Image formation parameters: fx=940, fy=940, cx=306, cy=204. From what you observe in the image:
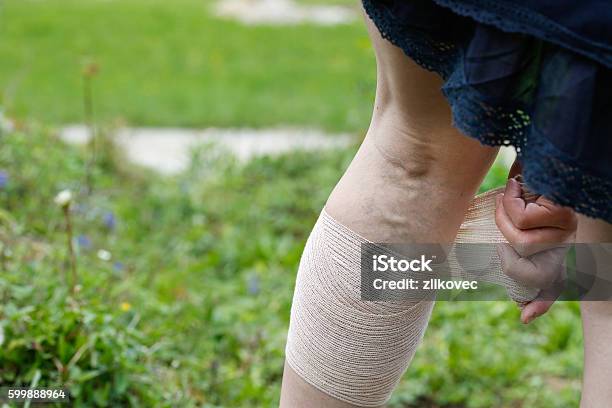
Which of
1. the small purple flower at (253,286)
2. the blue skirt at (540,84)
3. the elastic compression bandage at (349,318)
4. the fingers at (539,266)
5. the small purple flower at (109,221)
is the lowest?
the small purple flower at (253,286)

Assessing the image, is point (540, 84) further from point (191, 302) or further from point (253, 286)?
A: point (253, 286)

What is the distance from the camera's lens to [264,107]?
5.53m

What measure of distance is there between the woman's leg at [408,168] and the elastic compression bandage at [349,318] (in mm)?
24

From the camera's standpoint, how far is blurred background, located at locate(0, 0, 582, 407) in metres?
1.94

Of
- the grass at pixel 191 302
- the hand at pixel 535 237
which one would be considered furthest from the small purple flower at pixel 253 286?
the hand at pixel 535 237

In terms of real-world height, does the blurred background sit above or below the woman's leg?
below

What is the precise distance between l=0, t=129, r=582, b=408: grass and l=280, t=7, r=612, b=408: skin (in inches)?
33.2

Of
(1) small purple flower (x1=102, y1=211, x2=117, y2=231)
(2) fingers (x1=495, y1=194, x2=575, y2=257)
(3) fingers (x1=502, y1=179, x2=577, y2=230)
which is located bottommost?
(1) small purple flower (x1=102, y1=211, x2=117, y2=231)

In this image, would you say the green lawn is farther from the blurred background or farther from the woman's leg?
the woman's leg

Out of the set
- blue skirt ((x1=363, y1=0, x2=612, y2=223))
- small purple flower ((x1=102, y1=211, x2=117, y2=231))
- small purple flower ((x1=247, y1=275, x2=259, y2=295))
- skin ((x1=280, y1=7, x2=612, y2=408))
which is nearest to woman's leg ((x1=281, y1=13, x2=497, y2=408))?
skin ((x1=280, y1=7, x2=612, y2=408))

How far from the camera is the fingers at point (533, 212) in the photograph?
118 centimetres

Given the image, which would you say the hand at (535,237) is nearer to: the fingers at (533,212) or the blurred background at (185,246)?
the fingers at (533,212)

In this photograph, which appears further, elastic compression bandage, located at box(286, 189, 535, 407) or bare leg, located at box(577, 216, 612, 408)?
elastic compression bandage, located at box(286, 189, 535, 407)

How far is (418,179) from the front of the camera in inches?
47.5
